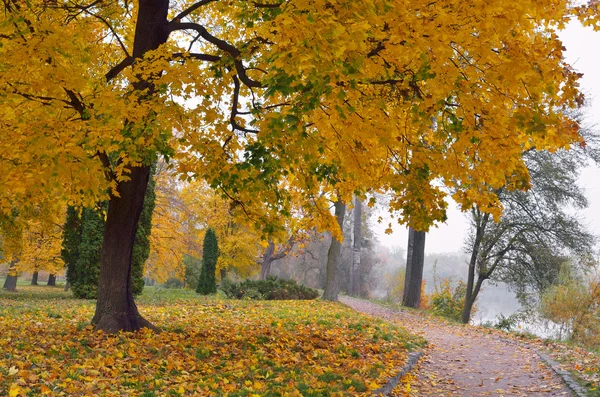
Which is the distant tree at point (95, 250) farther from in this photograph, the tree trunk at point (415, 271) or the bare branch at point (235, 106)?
the tree trunk at point (415, 271)

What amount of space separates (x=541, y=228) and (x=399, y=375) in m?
14.2

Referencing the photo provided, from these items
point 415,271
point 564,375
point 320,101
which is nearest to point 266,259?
point 415,271

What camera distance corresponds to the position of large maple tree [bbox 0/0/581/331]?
15.9 feet

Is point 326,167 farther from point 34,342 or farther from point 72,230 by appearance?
point 72,230

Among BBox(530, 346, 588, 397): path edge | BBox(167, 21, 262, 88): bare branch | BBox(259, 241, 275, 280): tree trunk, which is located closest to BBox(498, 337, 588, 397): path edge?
BBox(530, 346, 588, 397): path edge

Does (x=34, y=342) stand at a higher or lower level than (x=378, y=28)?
lower

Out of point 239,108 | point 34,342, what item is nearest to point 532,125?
point 239,108

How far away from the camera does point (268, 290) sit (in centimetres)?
1939

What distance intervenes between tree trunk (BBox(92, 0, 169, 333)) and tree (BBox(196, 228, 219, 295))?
42.1 ft

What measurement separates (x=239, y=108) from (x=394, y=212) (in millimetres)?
3028

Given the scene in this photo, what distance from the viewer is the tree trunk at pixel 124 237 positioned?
791cm

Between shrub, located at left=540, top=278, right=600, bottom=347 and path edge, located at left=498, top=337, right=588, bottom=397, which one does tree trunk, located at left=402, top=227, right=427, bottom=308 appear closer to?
shrub, located at left=540, top=278, right=600, bottom=347

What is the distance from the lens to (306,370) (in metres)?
6.49

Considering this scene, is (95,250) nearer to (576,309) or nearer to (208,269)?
(208,269)
